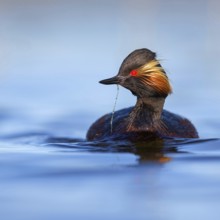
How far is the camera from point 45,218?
665cm

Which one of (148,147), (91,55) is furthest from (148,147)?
(91,55)

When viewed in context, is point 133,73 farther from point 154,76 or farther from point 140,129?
point 140,129

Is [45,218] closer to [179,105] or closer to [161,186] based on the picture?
[161,186]

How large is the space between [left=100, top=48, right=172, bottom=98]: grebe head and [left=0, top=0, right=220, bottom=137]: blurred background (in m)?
2.00

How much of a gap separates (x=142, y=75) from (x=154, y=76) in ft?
0.59

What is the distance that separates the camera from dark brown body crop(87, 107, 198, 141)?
10.6 metres

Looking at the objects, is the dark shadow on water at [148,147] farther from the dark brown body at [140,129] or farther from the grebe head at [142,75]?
the grebe head at [142,75]

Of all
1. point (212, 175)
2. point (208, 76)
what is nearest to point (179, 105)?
point (208, 76)

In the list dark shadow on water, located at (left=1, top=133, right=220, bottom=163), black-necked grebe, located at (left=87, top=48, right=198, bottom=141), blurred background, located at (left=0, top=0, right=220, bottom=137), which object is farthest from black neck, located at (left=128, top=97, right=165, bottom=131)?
blurred background, located at (left=0, top=0, right=220, bottom=137)

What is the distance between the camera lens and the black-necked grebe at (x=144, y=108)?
1041cm

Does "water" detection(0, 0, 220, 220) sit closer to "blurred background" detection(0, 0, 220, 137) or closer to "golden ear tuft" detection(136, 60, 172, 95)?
"blurred background" detection(0, 0, 220, 137)

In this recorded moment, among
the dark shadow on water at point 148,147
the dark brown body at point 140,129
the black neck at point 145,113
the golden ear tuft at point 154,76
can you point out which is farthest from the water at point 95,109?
the golden ear tuft at point 154,76

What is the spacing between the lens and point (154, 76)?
10.6m

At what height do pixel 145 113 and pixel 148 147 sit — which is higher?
pixel 145 113
